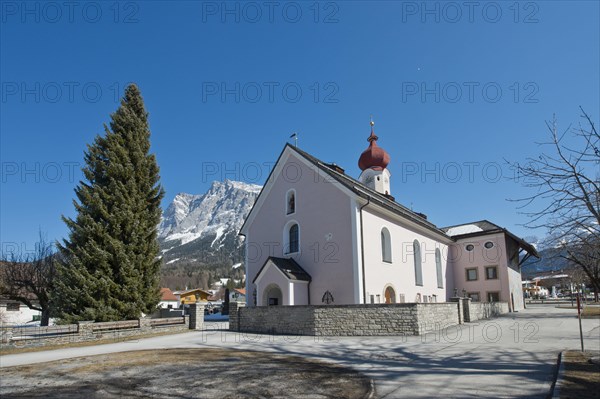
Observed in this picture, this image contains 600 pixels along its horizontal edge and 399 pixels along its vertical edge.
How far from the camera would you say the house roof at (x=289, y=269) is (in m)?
23.9

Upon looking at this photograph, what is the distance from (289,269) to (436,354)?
12.9 meters

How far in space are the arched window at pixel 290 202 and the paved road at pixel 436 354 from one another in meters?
9.86

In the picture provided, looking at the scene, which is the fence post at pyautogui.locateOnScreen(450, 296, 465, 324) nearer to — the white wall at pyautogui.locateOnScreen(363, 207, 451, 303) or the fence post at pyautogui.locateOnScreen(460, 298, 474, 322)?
the fence post at pyautogui.locateOnScreen(460, 298, 474, 322)

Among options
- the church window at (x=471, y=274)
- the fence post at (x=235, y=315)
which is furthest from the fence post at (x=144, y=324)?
the church window at (x=471, y=274)

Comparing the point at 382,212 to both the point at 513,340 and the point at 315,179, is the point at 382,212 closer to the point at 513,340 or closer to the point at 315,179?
the point at 315,179

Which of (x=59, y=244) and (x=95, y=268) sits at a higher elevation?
(x=59, y=244)

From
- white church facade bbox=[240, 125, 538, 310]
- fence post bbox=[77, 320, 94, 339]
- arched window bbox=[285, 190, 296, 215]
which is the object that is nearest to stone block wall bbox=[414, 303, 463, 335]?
white church facade bbox=[240, 125, 538, 310]

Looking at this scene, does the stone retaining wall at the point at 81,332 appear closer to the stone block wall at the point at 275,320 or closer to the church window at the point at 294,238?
the stone block wall at the point at 275,320

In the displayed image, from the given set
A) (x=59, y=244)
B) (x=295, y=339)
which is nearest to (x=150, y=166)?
(x=59, y=244)

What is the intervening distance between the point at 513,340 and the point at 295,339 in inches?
343

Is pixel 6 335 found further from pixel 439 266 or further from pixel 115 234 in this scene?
pixel 439 266

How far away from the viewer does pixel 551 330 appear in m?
18.6

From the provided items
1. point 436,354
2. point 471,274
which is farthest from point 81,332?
point 471,274

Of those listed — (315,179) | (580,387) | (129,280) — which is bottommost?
(580,387)
